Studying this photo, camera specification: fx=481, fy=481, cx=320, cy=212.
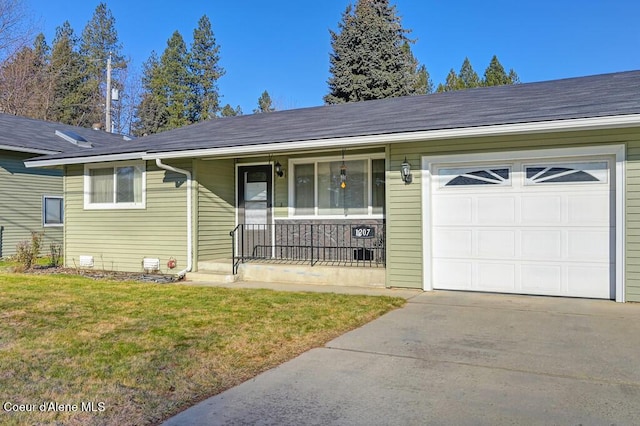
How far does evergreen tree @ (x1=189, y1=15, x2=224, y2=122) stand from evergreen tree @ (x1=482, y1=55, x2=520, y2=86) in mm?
20933

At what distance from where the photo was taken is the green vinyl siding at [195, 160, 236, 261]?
9.77m

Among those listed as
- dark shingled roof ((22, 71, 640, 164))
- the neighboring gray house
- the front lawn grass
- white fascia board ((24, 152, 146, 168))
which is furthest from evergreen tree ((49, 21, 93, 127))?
the front lawn grass

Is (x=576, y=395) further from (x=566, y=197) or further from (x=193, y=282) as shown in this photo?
(x=193, y=282)

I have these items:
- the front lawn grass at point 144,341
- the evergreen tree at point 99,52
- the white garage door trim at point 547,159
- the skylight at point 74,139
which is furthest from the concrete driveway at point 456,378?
the evergreen tree at point 99,52

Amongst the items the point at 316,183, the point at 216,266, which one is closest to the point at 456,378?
the point at 316,183

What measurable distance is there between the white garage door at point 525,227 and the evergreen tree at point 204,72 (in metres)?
33.2

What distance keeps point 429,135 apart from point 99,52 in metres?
39.1

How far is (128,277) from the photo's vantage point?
9.55 m

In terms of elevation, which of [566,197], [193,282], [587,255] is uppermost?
[566,197]

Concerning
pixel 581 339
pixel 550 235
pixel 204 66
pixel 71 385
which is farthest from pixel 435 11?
pixel 71 385

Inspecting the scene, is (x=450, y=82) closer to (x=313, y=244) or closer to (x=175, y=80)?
(x=175, y=80)

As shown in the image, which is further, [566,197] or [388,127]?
[388,127]

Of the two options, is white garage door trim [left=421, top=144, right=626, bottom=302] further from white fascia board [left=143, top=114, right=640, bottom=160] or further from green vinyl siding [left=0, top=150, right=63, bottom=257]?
green vinyl siding [left=0, top=150, right=63, bottom=257]

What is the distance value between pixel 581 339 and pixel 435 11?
24.9 metres
